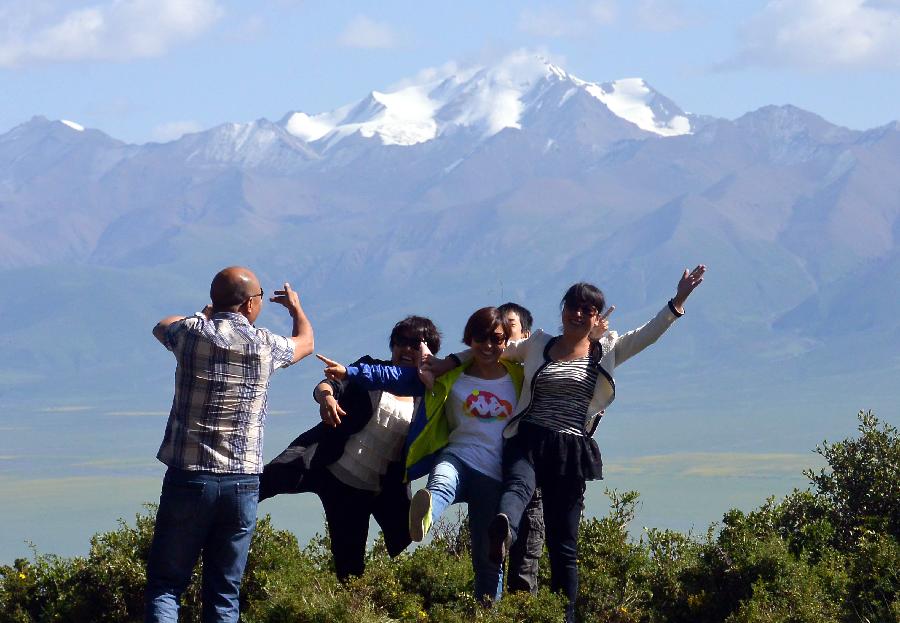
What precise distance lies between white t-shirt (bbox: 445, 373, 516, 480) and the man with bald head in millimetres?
1274

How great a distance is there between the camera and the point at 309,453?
7.75 meters

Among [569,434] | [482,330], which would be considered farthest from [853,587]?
[482,330]

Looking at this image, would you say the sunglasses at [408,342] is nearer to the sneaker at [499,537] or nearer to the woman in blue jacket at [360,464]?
the woman in blue jacket at [360,464]

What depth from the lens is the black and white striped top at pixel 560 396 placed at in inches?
300

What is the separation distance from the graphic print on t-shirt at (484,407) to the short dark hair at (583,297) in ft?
1.93

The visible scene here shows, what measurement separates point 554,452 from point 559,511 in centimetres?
31

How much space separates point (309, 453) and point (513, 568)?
1189 millimetres

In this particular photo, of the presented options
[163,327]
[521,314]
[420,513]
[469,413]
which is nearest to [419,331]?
[469,413]

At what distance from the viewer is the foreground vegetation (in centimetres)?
734

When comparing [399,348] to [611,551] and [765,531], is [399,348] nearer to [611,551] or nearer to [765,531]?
[611,551]

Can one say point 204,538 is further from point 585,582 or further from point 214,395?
point 585,582

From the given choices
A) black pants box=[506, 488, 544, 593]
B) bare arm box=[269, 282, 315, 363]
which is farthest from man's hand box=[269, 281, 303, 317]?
black pants box=[506, 488, 544, 593]

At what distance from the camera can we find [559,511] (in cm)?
759

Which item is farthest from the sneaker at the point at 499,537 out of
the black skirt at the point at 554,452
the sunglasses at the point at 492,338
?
the sunglasses at the point at 492,338
